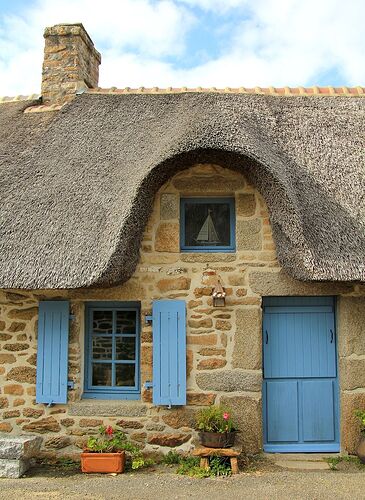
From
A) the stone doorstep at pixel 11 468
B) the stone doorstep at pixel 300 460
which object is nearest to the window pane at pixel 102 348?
the stone doorstep at pixel 11 468

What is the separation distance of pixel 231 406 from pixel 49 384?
73.7 inches

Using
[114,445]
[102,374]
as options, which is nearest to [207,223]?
[102,374]

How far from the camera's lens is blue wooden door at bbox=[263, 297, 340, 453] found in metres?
5.57

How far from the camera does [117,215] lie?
200 inches

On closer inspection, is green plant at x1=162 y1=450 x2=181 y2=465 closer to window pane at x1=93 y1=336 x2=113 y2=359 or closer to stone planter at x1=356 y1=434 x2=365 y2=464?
window pane at x1=93 y1=336 x2=113 y2=359

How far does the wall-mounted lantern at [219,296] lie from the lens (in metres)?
5.32

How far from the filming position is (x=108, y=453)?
199 inches

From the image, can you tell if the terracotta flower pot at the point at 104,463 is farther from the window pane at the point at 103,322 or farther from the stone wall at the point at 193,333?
the window pane at the point at 103,322

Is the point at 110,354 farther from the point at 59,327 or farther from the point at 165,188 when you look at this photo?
the point at 165,188

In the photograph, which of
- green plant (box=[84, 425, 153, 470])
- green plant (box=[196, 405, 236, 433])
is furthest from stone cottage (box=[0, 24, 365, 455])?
green plant (box=[196, 405, 236, 433])

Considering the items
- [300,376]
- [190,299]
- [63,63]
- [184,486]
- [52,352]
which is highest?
[63,63]

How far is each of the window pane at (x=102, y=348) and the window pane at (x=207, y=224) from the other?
1370mm

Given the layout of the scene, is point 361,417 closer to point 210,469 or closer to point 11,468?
point 210,469

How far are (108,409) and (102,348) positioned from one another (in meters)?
0.67
